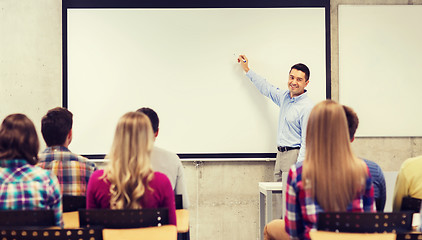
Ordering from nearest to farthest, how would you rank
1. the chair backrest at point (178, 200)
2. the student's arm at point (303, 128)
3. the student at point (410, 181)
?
the student at point (410, 181), the chair backrest at point (178, 200), the student's arm at point (303, 128)

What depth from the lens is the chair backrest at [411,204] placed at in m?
2.33

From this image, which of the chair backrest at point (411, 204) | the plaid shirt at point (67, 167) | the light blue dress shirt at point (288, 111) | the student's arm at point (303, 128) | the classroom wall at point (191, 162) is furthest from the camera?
the classroom wall at point (191, 162)

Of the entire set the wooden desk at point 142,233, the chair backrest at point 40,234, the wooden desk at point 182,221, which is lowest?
the wooden desk at point 182,221

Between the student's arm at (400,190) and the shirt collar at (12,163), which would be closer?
the shirt collar at (12,163)

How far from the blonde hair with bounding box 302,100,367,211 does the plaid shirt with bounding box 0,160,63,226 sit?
1162 mm

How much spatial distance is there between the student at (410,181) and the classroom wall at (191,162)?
2.61 metres

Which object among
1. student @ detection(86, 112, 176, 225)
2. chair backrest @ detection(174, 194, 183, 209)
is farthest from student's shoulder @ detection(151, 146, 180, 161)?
student @ detection(86, 112, 176, 225)

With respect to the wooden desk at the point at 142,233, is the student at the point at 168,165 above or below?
above

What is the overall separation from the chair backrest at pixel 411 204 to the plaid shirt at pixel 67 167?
177 centimetres

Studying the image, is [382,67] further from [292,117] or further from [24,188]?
[24,188]

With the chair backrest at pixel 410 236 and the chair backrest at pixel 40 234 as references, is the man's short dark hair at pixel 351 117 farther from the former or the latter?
the chair backrest at pixel 40 234

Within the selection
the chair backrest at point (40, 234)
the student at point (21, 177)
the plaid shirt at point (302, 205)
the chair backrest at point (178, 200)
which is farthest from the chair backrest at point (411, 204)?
the student at point (21, 177)

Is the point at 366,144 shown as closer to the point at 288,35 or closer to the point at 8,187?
the point at 288,35

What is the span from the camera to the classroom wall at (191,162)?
4.92 m
